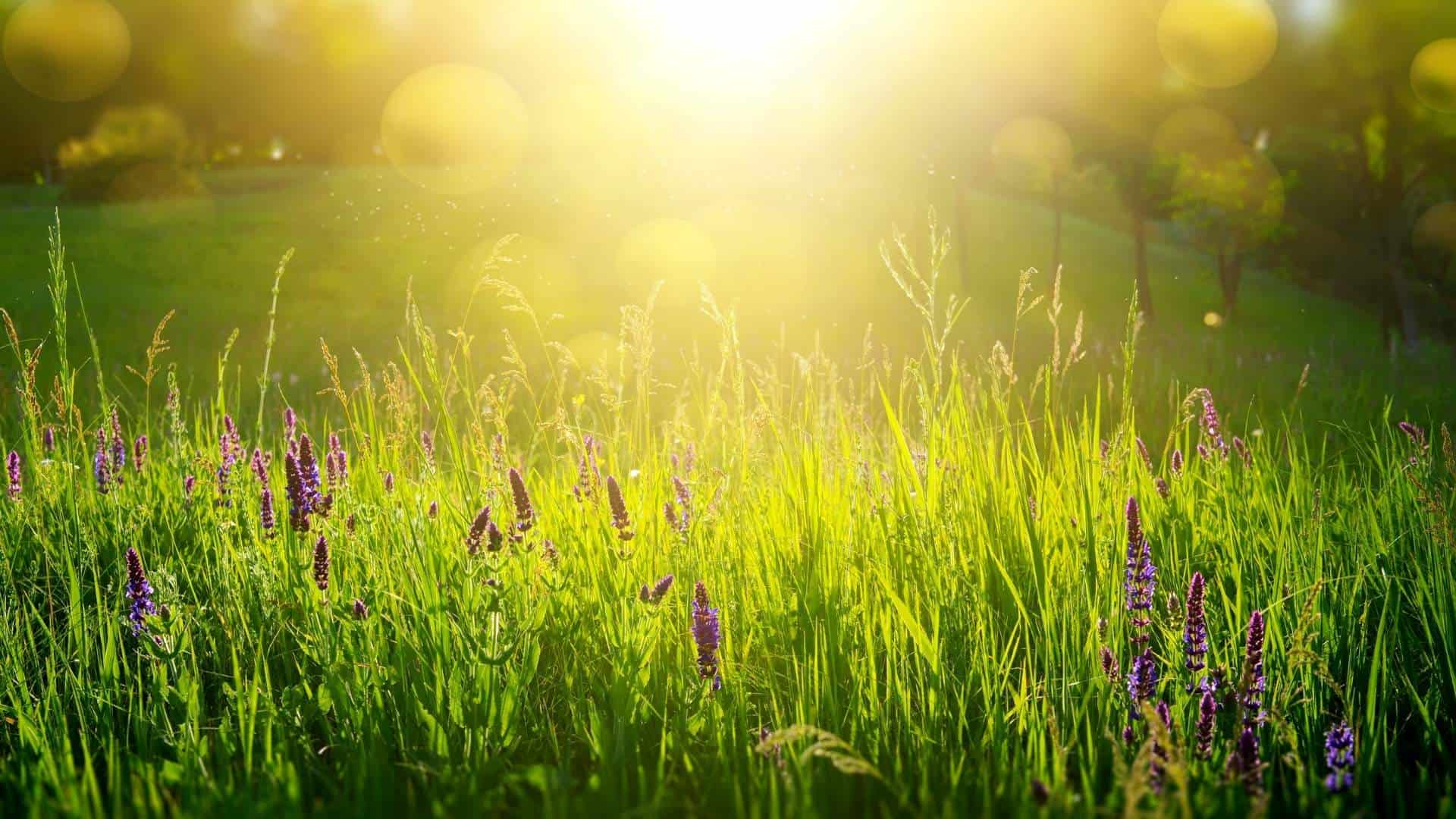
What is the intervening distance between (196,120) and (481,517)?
200ft

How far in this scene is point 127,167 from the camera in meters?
41.3

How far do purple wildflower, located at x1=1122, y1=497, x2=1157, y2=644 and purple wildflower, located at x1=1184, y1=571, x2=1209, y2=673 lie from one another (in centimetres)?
12

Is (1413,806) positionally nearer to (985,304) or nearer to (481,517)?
(481,517)

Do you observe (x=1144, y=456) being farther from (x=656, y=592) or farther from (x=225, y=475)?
(x=225, y=475)

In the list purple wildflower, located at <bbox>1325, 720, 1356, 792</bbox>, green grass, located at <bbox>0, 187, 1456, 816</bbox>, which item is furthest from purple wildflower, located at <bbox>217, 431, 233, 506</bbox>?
purple wildflower, located at <bbox>1325, 720, 1356, 792</bbox>

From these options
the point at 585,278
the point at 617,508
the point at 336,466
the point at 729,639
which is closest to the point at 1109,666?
the point at 729,639

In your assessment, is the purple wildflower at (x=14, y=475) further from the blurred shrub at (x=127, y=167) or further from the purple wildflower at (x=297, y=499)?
the blurred shrub at (x=127, y=167)

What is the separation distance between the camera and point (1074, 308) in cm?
3484

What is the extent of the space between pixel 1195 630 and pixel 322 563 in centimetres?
211

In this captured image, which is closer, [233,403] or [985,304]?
[233,403]

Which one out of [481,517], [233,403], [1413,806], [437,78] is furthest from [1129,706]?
[437,78]

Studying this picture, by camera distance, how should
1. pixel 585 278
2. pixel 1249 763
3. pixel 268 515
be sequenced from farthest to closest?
pixel 585 278 → pixel 268 515 → pixel 1249 763

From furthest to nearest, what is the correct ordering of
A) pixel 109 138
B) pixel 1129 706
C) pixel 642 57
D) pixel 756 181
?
pixel 642 57, pixel 109 138, pixel 756 181, pixel 1129 706

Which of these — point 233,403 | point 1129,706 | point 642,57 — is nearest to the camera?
point 1129,706
